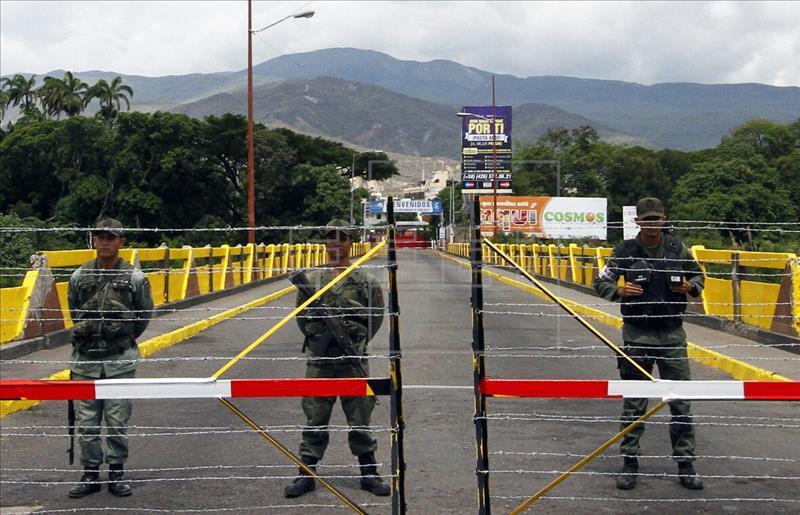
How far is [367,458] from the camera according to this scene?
5.89 meters

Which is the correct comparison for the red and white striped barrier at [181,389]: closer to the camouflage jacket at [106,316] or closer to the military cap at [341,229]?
the military cap at [341,229]

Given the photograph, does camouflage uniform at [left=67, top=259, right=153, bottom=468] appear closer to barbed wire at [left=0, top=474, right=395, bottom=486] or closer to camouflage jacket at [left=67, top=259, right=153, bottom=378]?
camouflage jacket at [left=67, top=259, right=153, bottom=378]

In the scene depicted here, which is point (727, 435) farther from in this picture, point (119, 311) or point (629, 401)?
point (119, 311)

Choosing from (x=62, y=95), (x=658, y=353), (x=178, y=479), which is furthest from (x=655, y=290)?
(x=62, y=95)

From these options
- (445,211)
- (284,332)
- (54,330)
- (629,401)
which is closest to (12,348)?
(54,330)

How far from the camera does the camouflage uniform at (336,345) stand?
580 cm

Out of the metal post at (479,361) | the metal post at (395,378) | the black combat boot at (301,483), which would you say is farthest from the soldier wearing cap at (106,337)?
the metal post at (479,361)

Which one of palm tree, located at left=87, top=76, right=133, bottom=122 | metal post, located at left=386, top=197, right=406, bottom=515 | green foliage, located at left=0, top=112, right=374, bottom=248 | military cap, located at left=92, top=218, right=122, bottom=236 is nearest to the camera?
metal post, located at left=386, top=197, right=406, bottom=515

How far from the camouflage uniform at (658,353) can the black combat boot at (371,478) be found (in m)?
1.57

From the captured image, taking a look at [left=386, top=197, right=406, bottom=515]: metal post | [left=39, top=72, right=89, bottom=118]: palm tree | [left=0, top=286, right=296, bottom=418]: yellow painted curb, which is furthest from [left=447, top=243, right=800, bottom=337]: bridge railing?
[left=39, top=72, right=89, bottom=118]: palm tree

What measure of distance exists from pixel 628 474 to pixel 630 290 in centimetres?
117

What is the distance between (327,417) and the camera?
232 inches

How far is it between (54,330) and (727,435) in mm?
8885

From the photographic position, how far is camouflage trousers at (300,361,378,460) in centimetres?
Answer: 582
